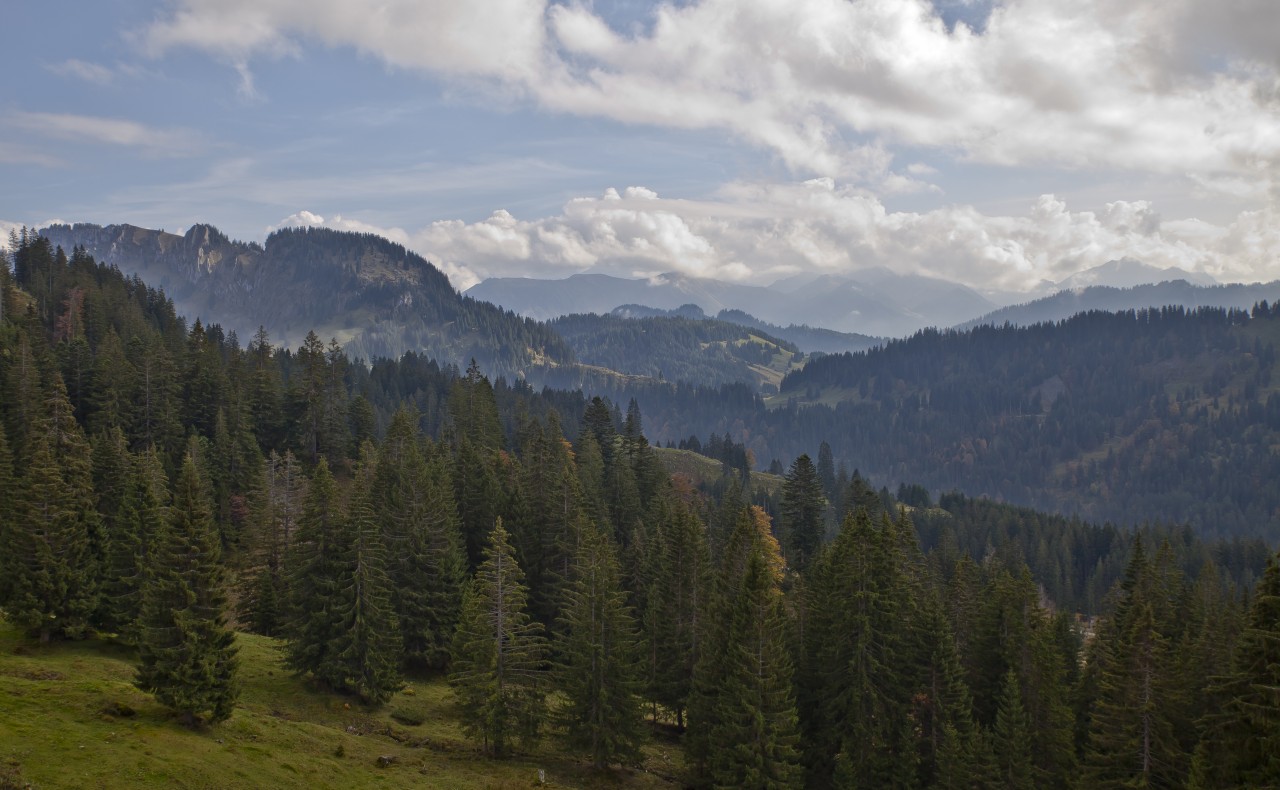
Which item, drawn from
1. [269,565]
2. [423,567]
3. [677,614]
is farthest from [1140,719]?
[269,565]

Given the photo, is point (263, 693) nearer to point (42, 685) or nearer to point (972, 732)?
point (42, 685)

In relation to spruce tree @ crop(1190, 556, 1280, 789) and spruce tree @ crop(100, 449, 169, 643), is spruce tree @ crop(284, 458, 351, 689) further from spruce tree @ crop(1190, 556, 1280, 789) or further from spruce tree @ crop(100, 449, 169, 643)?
spruce tree @ crop(1190, 556, 1280, 789)

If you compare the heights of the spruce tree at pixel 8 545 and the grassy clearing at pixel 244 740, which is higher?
the spruce tree at pixel 8 545

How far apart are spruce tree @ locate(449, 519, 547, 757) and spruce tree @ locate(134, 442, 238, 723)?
43.4 ft

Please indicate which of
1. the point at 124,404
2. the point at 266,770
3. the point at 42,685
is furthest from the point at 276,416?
the point at 266,770

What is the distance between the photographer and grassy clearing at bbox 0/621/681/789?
102ft

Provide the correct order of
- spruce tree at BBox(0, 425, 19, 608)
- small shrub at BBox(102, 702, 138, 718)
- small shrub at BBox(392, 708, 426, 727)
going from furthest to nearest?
small shrub at BBox(392, 708, 426, 727)
spruce tree at BBox(0, 425, 19, 608)
small shrub at BBox(102, 702, 138, 718)

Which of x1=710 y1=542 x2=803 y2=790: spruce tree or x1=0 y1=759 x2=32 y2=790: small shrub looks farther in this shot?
x1=710 y1=542 x2=803 y2=790: spruce tree

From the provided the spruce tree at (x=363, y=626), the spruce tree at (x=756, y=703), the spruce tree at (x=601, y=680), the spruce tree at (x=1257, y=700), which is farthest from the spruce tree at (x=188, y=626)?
the spruce tree at (x=1257, y=700)

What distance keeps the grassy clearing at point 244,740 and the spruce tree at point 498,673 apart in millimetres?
1898

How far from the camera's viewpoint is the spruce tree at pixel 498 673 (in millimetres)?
45281

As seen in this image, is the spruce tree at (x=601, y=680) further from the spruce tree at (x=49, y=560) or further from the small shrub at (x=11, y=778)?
the spruce tree at (x=49, y=560)

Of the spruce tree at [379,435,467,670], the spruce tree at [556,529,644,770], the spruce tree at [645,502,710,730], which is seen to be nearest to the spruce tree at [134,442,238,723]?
the spruce tree at [556,529,644,770]

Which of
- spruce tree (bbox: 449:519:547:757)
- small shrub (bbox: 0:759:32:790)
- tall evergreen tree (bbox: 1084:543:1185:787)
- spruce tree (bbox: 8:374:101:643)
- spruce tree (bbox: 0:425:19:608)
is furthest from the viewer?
spruce tree (bbox: 0:425:19:608)
